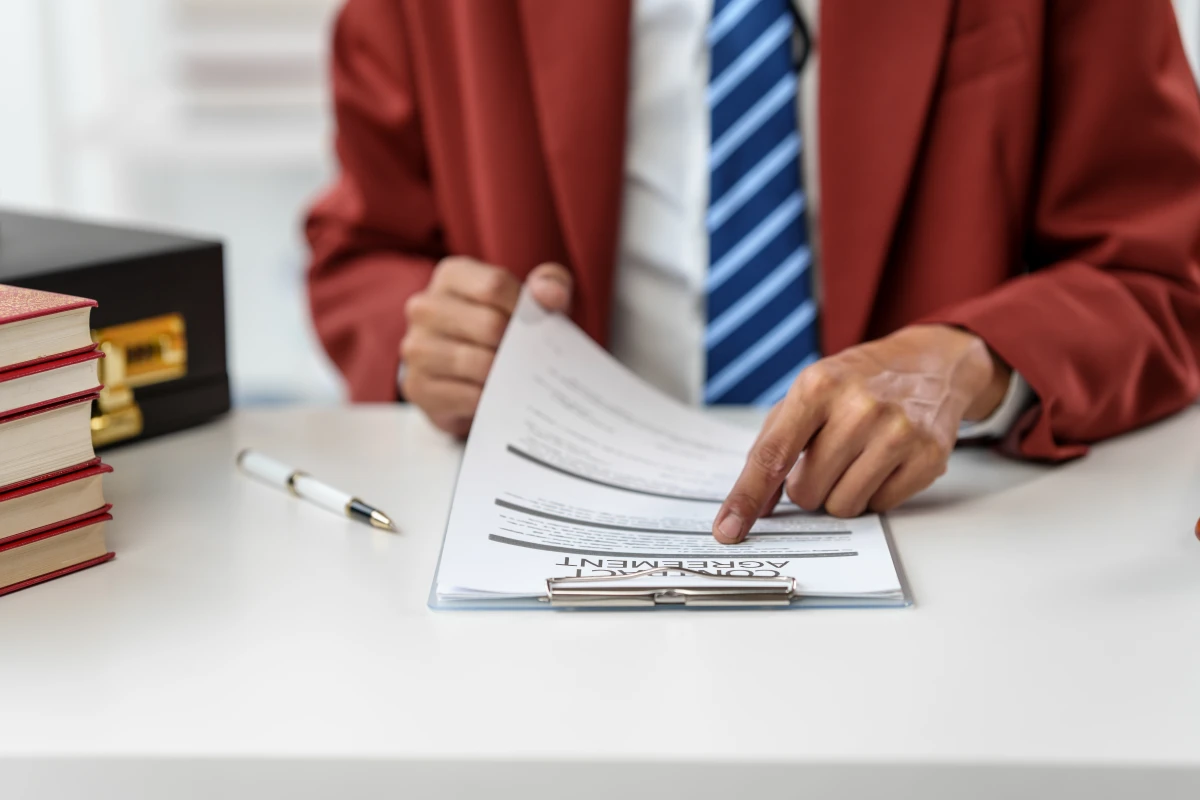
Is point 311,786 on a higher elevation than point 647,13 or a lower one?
lower

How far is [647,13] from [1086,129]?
1.40ft

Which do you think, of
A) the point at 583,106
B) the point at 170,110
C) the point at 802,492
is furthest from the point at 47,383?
the point at 170,110

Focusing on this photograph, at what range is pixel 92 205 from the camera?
2225 millimetres

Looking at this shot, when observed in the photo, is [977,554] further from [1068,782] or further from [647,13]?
[647,13]

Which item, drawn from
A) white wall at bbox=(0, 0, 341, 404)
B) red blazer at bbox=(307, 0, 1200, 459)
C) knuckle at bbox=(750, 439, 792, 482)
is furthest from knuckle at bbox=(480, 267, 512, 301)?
white wall at bbox=(0, 0, 341, 404)

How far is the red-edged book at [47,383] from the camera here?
1.95 ft

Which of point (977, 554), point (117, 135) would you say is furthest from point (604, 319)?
point (117, 135)

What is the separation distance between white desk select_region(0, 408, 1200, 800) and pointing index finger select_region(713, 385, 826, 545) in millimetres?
86

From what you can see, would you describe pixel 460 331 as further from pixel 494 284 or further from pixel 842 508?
pixel 842 508

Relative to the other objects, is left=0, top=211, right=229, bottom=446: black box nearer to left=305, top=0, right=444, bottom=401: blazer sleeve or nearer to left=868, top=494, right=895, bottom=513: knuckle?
left=305, top=0, right=444, bottom=401: blazer sleeve

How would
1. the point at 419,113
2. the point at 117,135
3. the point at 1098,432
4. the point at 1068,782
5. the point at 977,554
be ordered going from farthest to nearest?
the point at 117,135 → the point at 419,113 → the point at 1098,432 → the point at 977,554 → the point at 1068,782

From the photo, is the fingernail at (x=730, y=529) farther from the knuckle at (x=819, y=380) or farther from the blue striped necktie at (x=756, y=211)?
the blue striped necktie at (x=756, y=211)

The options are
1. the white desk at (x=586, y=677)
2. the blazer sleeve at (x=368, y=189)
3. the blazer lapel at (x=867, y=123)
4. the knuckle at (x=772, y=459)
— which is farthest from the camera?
the blazer sleeve at (x=368, y=189)

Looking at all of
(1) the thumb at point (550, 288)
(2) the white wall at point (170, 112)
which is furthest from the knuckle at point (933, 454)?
(2) the white wall at point (170, 112)
